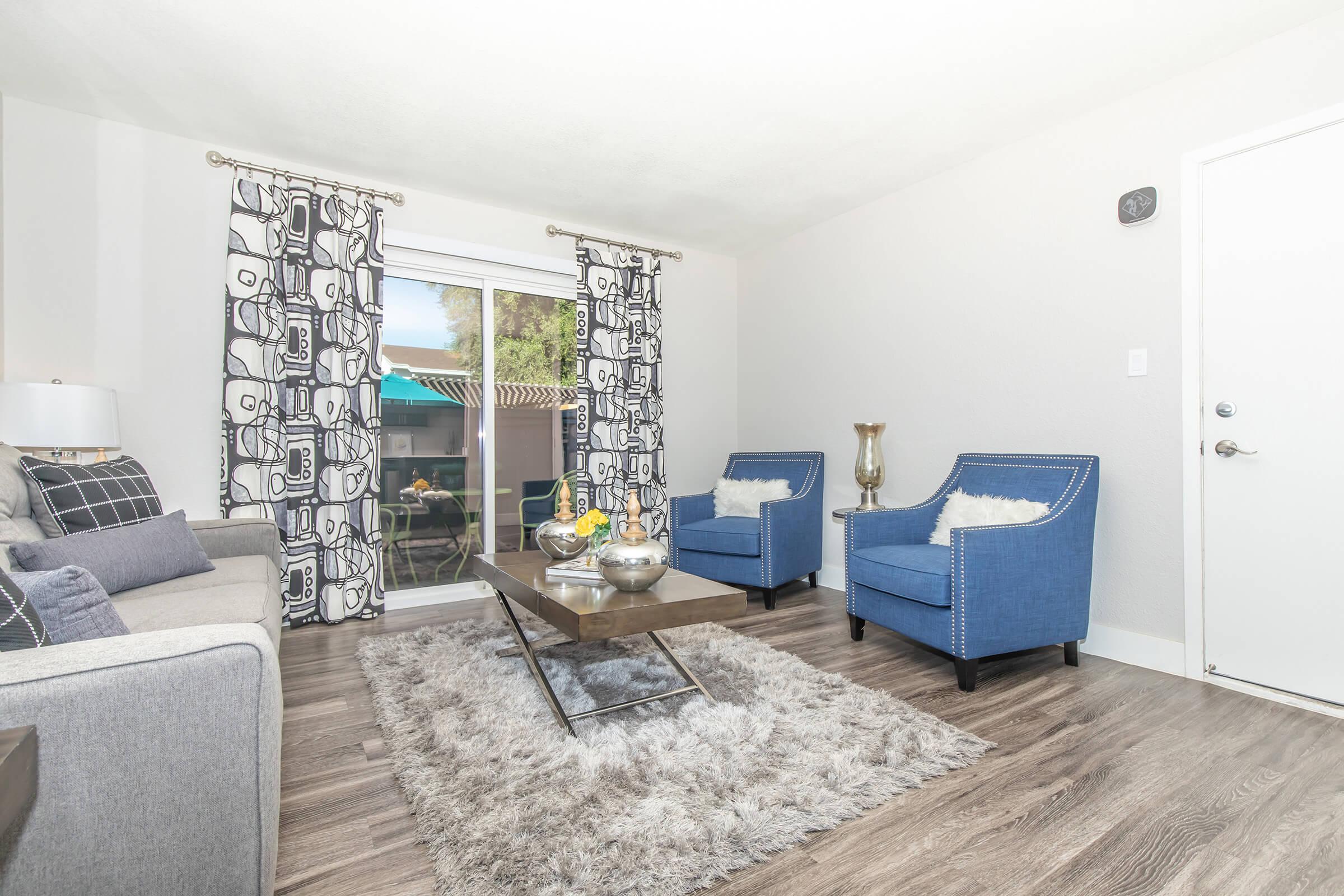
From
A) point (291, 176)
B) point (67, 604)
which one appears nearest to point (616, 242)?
point (291, 176)

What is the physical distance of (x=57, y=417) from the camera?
253 cm

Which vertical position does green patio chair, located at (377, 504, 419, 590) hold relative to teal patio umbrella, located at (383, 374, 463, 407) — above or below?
below

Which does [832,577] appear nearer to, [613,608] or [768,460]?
[768,460]

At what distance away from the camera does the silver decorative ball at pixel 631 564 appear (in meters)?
2.24

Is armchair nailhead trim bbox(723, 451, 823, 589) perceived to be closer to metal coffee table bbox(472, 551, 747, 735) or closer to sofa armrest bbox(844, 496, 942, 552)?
sofa armrest bbox(844, 496, 942, 552)

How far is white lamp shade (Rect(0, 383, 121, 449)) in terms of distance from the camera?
2.45 meters

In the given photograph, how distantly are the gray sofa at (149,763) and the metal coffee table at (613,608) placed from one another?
0.99 metres

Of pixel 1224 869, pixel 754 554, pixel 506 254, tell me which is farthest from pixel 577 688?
pixel 506 254

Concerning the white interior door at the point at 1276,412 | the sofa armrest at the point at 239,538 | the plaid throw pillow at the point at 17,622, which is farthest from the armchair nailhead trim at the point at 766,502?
the plaid throw pillow at the point at 17,622

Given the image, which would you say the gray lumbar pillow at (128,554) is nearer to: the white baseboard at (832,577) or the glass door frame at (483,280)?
the glass door frame at (483,280)

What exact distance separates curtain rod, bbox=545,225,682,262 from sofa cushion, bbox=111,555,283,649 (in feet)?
9.44

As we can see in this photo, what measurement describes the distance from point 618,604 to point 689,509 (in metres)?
→ 2.28

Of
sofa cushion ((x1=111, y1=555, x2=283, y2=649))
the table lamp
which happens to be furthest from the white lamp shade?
sofa cushion ((x1=111, y1=555, x2=283, y2=649))

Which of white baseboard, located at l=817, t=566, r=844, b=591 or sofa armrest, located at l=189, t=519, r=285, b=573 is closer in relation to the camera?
sofa armrest, located at l=189, t=519, r=285, b=573
